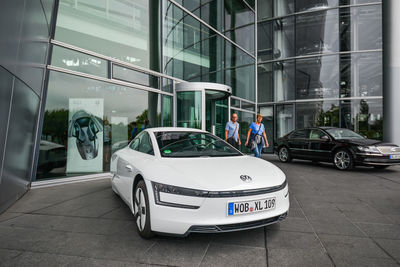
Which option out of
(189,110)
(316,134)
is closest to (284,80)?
(316,134)

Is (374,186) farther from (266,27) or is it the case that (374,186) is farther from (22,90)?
(266,27)

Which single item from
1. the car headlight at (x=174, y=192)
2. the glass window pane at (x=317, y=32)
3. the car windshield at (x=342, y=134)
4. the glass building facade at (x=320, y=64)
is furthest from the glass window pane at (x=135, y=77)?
the glass window pane at (x=317, y=32)

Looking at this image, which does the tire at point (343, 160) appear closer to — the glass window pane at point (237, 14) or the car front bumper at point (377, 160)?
the car front bumper at point (377, 160)

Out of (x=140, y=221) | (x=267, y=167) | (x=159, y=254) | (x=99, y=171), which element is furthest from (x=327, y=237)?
(x=99, y=171)

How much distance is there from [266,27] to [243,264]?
49.9 ft

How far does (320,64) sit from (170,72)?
914 cm

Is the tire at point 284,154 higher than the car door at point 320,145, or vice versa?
the car door at point 320,145

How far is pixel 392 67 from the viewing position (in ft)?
30.2

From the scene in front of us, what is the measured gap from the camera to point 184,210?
242 centimetres

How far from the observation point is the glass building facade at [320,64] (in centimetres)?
1283

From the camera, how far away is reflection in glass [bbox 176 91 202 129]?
8977 mm

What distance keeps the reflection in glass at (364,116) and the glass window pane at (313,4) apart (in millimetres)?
5556

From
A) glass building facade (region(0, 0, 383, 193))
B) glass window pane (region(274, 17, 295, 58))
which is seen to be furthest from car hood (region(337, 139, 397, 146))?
glass window pane (region(274, 17, 295, 58))

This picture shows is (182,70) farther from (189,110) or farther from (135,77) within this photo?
(135,77)
